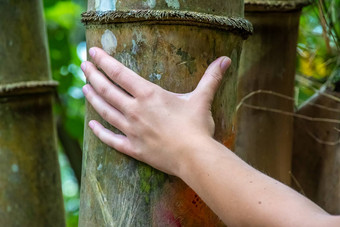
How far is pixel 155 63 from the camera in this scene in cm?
83

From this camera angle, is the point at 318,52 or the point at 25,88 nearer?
the point at 25,88

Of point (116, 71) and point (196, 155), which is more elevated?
point (116, 71)

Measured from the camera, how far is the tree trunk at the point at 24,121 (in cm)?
133

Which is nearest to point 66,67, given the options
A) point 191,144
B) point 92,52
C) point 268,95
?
point 268,95

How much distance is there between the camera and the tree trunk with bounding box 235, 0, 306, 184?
4.71 ft

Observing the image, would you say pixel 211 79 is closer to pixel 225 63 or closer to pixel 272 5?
pixel 225 63

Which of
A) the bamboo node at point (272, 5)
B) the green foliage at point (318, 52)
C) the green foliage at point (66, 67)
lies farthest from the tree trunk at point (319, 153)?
the green foliage at point (66, 67)

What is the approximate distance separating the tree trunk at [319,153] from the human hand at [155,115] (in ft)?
2.43

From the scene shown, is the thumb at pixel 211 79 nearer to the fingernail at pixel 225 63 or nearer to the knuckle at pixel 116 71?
the fingernail at pixel 225 63

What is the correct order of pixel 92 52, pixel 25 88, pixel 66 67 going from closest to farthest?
pixel 92 52, pixel 25 88, pixel 66 67

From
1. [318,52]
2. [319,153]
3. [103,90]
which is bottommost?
[319,153]

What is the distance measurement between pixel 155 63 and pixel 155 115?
80 mm

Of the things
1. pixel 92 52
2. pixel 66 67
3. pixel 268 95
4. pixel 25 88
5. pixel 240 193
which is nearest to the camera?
pixel 240 193

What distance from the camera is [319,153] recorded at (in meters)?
1.54
